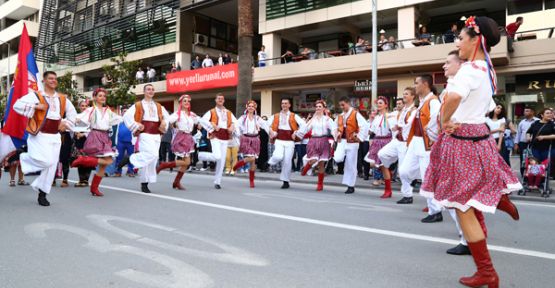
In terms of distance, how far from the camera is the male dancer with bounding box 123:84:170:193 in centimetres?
901

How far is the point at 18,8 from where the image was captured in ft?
162

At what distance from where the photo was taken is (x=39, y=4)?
4966cm

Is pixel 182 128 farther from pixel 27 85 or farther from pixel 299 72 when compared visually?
pixel 299 72

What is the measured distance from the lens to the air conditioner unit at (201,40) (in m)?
32.2

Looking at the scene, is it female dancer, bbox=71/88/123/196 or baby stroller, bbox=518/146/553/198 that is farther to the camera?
baby stroller, bbox=518/146/553/198

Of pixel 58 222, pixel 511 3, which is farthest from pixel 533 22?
pixel 58 222

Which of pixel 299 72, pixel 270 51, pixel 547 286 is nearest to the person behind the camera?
pixel 547 286

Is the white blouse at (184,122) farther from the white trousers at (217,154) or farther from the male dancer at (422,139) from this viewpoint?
the male dancer at (422,139)

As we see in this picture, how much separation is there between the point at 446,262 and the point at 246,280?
1989 millimetres

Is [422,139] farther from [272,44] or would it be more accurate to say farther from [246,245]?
[272,44]

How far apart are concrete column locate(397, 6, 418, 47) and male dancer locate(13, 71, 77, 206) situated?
17238 millimetres

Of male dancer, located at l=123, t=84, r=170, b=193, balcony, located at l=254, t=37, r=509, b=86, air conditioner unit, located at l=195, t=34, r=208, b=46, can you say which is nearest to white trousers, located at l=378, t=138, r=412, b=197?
male dancer, located at l=123, t=84, r=170, b=193

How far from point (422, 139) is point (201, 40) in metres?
27.3

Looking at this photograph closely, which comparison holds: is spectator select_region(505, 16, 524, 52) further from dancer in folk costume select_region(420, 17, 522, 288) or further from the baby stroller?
dancer in folk costume select_region(420, 17, 522, 288)
